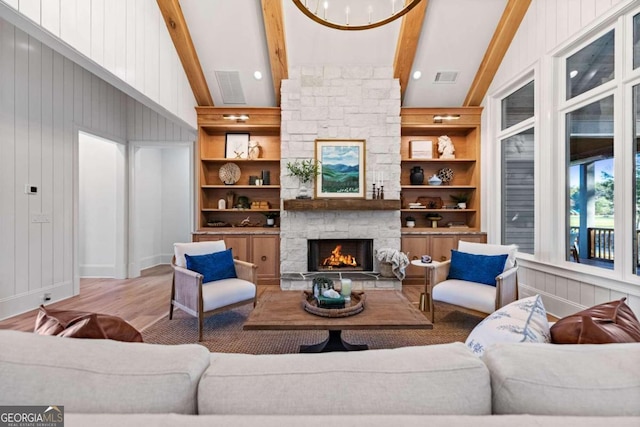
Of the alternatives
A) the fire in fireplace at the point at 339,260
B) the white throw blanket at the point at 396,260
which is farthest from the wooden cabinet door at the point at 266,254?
the white throw blanket at the point at 396,260

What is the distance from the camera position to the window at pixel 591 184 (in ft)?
9.70

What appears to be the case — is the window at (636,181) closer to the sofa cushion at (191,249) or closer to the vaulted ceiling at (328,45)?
the vaulted ceiling at (328,45)

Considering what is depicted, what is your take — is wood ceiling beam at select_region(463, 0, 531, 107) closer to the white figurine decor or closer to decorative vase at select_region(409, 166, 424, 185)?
the white figurine decor

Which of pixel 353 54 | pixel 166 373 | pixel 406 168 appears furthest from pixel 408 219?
pixel 166 373

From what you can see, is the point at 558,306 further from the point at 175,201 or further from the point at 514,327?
the point at 175,201

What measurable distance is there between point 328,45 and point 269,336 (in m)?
3.92

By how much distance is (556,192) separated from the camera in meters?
3.55

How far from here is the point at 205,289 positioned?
2965 millimetres

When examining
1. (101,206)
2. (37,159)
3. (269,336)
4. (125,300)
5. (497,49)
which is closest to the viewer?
(269,336)

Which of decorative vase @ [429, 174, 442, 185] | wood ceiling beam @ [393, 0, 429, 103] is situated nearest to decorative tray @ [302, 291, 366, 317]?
decorative vase @ [429, 174, 442, 185]

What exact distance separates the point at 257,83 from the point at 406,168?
9.35 ft

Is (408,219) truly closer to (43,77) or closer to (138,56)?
(138,56)

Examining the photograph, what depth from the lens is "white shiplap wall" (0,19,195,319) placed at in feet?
10.9

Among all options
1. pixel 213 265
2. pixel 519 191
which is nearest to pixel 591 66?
pixel 519 191
